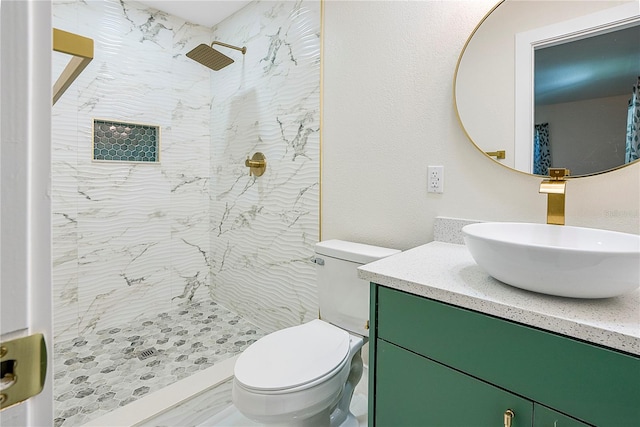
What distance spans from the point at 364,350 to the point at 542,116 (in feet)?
4.43

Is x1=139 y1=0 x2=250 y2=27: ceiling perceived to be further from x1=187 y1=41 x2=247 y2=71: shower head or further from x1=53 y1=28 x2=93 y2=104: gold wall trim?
x1=53 y1=28 x2=93 y2=104: gold wall trim

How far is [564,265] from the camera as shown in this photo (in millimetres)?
696

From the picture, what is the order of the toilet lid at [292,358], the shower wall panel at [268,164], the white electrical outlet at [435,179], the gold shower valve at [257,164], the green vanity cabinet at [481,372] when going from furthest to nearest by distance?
the gold shower valve at [257,164]
the shower wall panel at [268,164]
the white electrical outlet at [435,179]
the toilet lid at [292,358]
the green vanity cabinet at [481,372]

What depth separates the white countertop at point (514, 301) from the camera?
632mm

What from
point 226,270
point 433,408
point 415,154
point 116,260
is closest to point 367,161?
point 415,154

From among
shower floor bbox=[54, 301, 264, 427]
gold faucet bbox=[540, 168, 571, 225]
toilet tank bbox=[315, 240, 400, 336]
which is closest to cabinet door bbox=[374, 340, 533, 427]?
toilet tank bbox=[315, 240, 400, 336]

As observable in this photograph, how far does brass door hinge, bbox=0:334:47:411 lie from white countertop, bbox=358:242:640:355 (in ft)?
2.52

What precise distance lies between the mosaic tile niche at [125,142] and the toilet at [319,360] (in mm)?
1741

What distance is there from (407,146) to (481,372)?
40.0 inches

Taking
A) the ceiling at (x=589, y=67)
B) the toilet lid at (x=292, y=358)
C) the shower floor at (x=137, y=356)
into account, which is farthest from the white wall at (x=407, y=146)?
the shower floor at (x=137, y=356)

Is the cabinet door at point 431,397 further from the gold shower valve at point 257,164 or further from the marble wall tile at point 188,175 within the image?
the gold shower valve at point 257,164

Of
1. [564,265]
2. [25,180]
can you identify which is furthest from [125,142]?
[564,265]

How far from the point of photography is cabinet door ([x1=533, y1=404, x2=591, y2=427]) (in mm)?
663

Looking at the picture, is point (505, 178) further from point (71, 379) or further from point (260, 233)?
point (71, 379)
